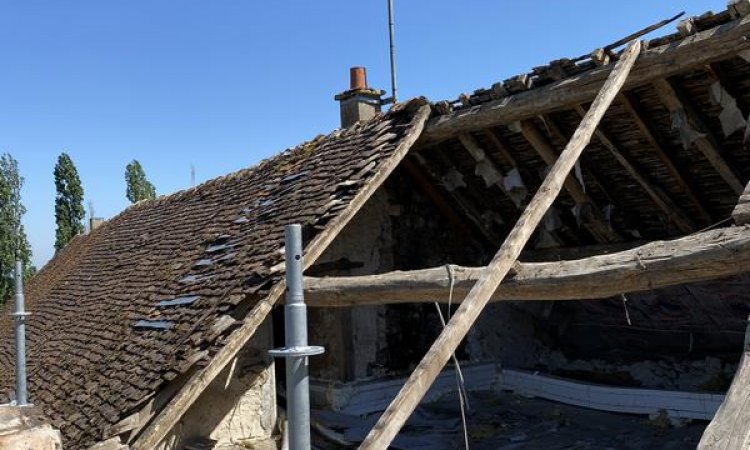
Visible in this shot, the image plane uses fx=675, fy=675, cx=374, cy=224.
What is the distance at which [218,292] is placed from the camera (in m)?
6.00

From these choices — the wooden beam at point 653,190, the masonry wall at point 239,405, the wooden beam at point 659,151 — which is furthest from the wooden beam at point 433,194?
the wooden beam at point 659,151

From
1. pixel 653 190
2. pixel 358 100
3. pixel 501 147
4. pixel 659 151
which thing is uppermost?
pixel 358 100

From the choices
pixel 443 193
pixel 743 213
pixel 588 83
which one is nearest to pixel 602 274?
pixel 743 213

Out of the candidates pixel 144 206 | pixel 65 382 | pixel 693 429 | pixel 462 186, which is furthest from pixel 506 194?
pixel 144 206

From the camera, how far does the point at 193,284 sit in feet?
21.9

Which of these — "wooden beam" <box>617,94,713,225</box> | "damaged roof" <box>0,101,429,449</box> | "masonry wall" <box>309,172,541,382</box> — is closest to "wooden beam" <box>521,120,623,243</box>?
"wooden beam" <box>617,94,713,225</box>

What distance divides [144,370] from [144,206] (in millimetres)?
9123

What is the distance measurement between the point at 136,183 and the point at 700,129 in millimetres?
34013

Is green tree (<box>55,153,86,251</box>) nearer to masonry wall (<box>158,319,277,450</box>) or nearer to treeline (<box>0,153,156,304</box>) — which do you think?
treeline (<box>0,153,156,304</box>)

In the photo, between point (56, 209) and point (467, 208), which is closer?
point (467, 208)

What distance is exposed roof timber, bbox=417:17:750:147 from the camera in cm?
459

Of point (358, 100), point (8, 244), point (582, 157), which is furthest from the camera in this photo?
point (8, 244)

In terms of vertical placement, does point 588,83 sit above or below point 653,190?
above

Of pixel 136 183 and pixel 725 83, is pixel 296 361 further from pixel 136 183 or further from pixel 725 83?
pixel 136 183
